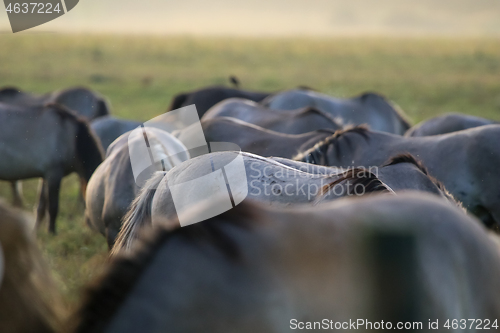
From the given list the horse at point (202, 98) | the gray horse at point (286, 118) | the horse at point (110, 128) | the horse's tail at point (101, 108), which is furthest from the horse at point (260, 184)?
the horse's tail at point (101, 108)

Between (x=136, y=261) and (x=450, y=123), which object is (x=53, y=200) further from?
(x=136, y=261)

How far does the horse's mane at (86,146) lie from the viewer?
645cm

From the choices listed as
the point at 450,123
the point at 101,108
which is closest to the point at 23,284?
the point at 450,123

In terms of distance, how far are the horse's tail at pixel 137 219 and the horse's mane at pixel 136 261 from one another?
4.31ft

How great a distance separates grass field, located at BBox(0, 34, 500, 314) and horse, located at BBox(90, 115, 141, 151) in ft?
4.24

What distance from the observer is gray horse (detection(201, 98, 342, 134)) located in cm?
626

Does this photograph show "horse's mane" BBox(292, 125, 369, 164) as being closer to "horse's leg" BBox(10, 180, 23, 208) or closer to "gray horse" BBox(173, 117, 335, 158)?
"gray horse" BBox(173, 117, 335, 158)

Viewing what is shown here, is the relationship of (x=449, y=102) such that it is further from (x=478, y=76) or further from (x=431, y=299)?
(x=431, y=299)

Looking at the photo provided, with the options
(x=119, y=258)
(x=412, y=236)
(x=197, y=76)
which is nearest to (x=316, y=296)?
(x=412, y=236)

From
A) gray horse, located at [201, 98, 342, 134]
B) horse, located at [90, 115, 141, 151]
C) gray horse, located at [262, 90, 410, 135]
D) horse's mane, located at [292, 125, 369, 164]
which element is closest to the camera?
horse's mane, located at [292, 125, 369, 164]

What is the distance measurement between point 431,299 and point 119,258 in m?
0.87

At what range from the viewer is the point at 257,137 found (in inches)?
205

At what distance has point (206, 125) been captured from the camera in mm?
5895

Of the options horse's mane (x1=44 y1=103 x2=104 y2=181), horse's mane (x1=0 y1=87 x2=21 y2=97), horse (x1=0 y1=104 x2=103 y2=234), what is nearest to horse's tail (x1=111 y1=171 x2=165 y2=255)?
horse's mane (x1=44 y1=103 x2=104 y2=181)
